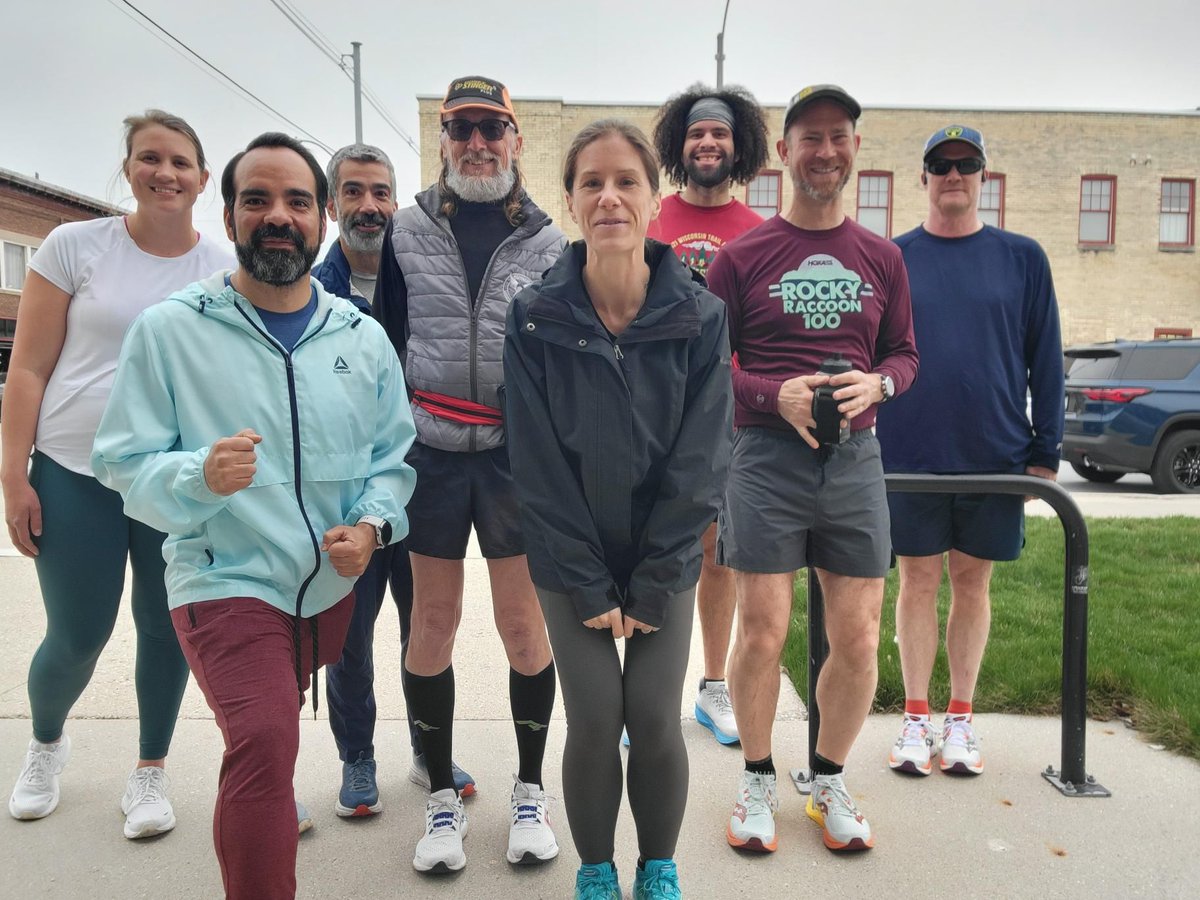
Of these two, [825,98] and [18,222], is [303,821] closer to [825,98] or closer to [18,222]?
[825,98]

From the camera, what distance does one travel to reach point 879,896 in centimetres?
246

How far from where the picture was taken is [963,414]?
10.6 feet

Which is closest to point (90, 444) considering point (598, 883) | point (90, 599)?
point (90, 599)

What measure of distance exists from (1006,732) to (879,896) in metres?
1.37

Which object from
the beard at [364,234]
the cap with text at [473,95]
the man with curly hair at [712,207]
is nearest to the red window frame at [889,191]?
the man with curly hair at [712,207]

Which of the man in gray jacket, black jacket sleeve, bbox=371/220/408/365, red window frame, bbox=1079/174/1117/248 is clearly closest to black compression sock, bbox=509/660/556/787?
the man in gray jacket

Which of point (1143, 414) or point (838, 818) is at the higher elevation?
point (1143, 414)

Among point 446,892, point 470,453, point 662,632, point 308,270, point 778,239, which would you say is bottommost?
point 446,892

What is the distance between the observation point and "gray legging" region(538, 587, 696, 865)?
2266 millimetres

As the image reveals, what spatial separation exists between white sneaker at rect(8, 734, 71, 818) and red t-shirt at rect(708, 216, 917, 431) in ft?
8.53

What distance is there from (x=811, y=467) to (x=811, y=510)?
5.3 inches

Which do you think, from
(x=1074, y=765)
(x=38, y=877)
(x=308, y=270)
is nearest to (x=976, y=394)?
(x=1074, y=765)

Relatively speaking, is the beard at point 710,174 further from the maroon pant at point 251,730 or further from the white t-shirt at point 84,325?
the maroon pant at point 251,730

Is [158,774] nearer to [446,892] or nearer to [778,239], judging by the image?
[446,892]
